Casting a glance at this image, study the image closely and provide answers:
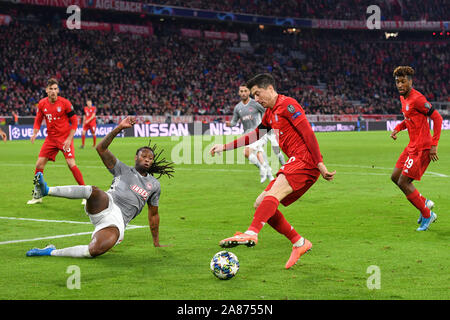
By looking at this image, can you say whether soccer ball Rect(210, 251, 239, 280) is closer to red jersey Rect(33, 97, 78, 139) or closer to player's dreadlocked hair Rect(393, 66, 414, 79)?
player's dreadlocked hair Rect(393, 66, 414, 79)

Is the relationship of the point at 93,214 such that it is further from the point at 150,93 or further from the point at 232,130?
the point at 150,93

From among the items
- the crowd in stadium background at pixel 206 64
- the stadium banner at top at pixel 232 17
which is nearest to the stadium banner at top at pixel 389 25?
the stadium banner at top at pixel 232 17

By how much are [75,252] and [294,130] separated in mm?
2826

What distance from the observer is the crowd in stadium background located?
45500 millimetres

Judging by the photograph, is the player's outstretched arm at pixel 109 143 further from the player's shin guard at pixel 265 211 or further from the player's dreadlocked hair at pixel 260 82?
the player's shin guard at pixel 265 211

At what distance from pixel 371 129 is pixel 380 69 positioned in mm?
17862

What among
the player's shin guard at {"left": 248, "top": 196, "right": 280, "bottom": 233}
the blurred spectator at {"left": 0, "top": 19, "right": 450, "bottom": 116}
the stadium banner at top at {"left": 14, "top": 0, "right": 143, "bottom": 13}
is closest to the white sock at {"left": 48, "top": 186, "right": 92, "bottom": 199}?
the player's shin guard at {"left": 248, "top": 196, "right": 280, "bottom": 233}

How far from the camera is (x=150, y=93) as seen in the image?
4869 centimetres

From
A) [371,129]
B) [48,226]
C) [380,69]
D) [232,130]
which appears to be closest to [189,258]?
[48,226]

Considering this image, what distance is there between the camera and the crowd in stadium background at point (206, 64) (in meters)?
45.5

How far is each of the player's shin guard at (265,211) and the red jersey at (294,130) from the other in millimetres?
611

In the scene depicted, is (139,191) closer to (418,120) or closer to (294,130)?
(294,130)

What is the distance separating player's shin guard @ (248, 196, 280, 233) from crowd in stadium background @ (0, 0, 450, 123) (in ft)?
111

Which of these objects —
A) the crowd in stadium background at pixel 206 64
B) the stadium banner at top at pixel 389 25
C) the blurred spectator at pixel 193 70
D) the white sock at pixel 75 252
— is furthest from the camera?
the stadium banner at top at pixel 389 25
